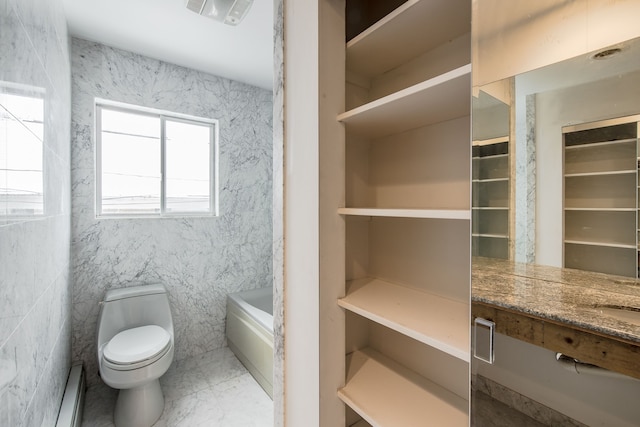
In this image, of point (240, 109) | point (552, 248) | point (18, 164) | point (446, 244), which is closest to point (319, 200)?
point (446, 244)

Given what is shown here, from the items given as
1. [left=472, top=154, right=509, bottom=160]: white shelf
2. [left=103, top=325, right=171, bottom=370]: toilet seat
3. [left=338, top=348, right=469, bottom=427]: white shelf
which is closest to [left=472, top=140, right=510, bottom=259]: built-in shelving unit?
[left=472, top=154, right=509, bottom=160]: white shelf

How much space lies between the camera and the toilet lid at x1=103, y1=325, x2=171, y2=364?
1758 millimetres

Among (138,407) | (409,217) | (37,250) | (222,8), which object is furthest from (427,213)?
(138,407)

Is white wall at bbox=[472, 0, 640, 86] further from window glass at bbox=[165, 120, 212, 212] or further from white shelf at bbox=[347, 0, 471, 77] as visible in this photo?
window glass at bbox=[165, 120, 212, 212]

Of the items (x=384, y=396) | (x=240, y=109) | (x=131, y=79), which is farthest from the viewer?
(x=240, y=109)

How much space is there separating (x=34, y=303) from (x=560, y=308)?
5.57 feet

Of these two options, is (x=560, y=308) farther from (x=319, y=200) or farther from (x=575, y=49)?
(x=319, y=200)

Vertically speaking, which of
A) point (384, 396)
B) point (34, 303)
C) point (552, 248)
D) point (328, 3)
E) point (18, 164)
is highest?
point (328, 3)

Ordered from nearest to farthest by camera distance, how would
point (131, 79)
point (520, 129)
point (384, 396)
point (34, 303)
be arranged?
point (520, 129)
point (384, 396)
point (34, 303)
point (131, 79)

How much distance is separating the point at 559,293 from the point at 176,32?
253cm

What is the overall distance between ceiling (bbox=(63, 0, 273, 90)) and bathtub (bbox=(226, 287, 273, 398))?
2.13 metres

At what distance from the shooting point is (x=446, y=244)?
0.97 metres

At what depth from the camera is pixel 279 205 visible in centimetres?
115

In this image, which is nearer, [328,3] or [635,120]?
[635,120]
